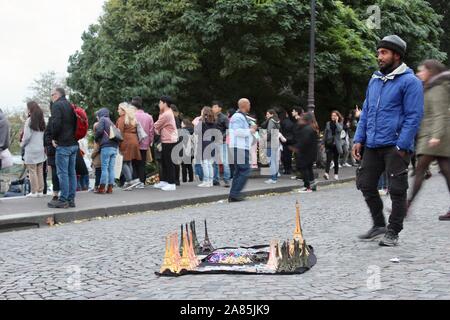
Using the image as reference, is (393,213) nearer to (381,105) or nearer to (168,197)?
(381,105)

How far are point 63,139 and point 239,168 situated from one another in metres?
3.32

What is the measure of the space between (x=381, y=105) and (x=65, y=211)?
5783 mm

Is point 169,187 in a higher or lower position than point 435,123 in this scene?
lower

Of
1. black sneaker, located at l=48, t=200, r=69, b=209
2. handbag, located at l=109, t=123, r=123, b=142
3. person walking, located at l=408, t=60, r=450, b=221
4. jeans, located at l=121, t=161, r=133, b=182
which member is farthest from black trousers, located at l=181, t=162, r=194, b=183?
person walking, located at l=408, t=60, r=450, b=221

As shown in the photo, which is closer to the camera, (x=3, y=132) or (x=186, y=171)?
(x=3, y=132)

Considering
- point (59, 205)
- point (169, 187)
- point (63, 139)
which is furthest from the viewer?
point (169, 187)

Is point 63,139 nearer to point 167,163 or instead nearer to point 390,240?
point 167,163

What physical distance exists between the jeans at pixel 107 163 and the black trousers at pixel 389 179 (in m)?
7.09

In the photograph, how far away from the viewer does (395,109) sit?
638 centimetres

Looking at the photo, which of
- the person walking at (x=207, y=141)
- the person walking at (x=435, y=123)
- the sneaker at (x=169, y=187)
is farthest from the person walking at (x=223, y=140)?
the person walking at (x=435, y=123)

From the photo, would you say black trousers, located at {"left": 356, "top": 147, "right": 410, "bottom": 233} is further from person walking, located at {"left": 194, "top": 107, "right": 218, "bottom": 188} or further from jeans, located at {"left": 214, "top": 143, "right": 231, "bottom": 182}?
jeans, located at {"left": 214, "top": 143, "right": 231, "bottom": 182}

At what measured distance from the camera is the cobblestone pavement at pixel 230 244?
478cm

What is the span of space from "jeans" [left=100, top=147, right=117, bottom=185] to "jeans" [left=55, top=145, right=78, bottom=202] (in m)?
2.03

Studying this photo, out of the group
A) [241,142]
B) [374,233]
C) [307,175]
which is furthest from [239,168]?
[374,233]
